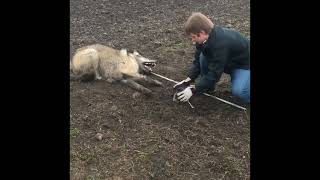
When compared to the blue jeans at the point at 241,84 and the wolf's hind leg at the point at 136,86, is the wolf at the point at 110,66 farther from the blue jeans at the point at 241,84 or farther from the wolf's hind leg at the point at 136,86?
the blue jeans at the point at 241,84

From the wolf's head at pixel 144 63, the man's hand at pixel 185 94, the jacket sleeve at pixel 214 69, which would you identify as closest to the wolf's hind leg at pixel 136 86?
the wolf's head at pixel 144 63

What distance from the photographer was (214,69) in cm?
537

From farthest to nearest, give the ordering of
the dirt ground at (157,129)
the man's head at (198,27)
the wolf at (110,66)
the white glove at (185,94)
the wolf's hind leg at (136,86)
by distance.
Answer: the wolf at (110,66)
the wolf's hind leg at (136,86)
the white glove at (185,94)
the man's head at (198,27)
the dirt ground at (157,129)

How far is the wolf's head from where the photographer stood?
665 centimetres

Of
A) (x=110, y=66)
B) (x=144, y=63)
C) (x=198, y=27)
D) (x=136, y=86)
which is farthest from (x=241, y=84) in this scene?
(x=110, y=66)

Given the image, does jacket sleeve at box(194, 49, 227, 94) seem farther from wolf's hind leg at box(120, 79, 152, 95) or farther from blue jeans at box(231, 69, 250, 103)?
wolf's hind leg at box(120, 79, 152, 95)

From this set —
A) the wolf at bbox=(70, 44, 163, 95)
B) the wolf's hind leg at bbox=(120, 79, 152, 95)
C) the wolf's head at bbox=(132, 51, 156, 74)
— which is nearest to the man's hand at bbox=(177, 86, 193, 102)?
the wolf's hind leg at bbox=(120, 79, 152, 95)

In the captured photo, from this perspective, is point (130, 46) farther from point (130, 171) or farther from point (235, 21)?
point (130, 171)

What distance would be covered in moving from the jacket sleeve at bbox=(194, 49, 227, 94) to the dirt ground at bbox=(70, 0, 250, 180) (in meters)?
0.32

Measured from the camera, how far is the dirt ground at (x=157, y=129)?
15.1ft

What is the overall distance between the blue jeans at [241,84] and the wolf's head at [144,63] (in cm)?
138

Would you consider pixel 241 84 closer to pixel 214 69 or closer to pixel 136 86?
pixel 214 69
